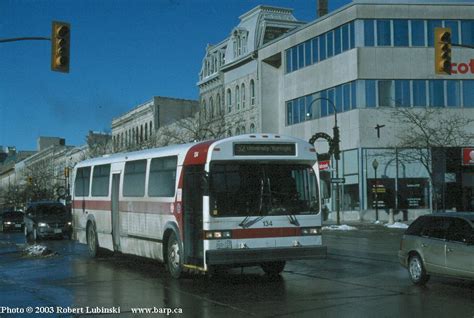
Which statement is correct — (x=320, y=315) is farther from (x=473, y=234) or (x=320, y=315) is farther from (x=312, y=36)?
(x=312, y=36)

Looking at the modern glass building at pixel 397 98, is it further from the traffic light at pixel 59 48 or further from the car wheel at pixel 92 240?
the traffic light at pixel 59 48

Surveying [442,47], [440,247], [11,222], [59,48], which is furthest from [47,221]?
[440,247]

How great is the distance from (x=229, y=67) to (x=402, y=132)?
20.6 metres

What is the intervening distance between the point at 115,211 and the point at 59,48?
16.1 ft

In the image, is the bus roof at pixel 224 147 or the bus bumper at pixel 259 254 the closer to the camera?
the bus bumper at pixel 259 254

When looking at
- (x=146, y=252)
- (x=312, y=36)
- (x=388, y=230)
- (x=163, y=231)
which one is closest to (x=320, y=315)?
(x=163, y=231)

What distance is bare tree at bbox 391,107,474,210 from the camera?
44062 millimetres

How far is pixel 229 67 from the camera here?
62281 millimetres

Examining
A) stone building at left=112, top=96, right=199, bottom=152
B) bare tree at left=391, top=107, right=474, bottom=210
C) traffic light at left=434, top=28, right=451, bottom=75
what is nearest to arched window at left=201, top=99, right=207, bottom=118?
stone building at left=112, top=96, right=199, bottom=152

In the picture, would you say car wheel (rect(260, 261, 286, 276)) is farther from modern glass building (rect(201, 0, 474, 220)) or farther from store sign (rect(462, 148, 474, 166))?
store sign (rect(462, 148, 474, 166))

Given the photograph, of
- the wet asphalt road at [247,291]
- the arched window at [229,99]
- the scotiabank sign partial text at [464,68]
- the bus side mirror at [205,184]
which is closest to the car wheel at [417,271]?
the wet asphalt road at [247,291]

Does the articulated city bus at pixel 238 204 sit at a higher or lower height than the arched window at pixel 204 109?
lower

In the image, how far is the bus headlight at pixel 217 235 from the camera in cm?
1311

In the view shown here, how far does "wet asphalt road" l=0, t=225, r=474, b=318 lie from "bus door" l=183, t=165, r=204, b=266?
2.14 feet
